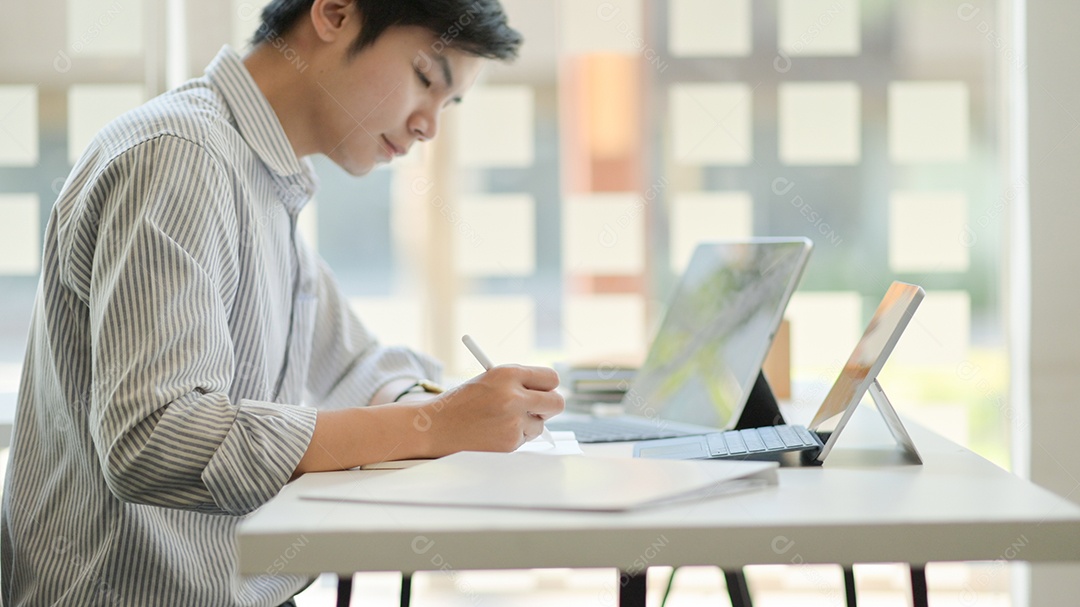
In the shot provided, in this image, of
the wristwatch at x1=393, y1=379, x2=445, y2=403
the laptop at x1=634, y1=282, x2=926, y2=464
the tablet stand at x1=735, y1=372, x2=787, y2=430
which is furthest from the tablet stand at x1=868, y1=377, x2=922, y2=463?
the wristwatch at x1=393, y1=379, x2=445, y2=403

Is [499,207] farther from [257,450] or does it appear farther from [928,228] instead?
[257,450]

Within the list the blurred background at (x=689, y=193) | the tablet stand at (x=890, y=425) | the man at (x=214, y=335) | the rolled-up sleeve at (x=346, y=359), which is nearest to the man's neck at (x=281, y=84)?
the man at (x=214, y=335)

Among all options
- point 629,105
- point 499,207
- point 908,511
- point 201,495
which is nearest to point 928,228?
point 629,105

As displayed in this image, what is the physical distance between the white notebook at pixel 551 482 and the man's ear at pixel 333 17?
58 centimetres

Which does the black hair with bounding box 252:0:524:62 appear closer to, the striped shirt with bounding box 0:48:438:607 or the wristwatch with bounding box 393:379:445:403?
the striped shirt with bounding box 0:48:438:607

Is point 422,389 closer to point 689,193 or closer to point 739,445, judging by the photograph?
point 739,445

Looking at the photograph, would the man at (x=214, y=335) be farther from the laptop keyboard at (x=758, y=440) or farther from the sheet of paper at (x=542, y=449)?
the laptop keyboard at (x=758, y=440)

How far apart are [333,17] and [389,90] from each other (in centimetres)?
11

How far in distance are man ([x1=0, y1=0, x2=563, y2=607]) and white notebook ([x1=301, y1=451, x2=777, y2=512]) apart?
3.1 inches

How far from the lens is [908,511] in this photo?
27.0 inches

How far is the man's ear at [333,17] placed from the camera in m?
1.15

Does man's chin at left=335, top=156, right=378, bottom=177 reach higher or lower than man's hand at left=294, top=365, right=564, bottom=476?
higher

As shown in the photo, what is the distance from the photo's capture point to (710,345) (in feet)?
4.24

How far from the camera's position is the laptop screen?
1.17 m
